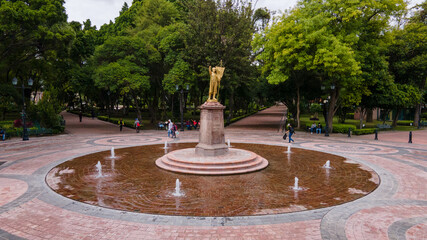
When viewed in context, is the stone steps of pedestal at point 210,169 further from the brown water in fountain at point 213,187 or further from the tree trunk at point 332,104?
the tree trunk at point 332,104

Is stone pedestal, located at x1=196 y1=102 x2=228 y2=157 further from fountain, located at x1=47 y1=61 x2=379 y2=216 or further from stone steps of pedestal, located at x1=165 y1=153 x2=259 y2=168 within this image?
stone steps of pedestal, located at x1=165 y1=153 x2=259 y2=168

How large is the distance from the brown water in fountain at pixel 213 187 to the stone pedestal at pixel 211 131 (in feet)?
8.21

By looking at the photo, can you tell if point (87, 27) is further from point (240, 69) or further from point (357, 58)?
point (357, 58)

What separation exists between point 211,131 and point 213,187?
168 inches

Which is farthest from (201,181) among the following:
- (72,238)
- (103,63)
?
(103,63)

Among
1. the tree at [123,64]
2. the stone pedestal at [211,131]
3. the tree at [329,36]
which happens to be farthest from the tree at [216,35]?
the stone pedestal at [211,131]

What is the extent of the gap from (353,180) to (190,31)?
22680 millimetres

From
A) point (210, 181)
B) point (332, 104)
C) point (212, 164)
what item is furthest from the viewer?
point (332, 104)

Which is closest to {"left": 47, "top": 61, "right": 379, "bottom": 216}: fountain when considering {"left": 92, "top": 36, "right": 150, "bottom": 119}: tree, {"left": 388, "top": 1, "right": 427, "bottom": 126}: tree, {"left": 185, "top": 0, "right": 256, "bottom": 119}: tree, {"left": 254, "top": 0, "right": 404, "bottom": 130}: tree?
{"left": 254, "top": 0, "right": 404, "bottom": 130}: tree

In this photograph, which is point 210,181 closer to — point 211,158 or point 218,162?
point 218,162

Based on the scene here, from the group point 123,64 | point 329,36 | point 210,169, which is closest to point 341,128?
point 329,36

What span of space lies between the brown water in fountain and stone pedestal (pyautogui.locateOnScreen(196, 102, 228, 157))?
98.6 inches

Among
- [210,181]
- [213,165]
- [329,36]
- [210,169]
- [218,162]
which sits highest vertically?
[329,36]

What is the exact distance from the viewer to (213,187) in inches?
364
